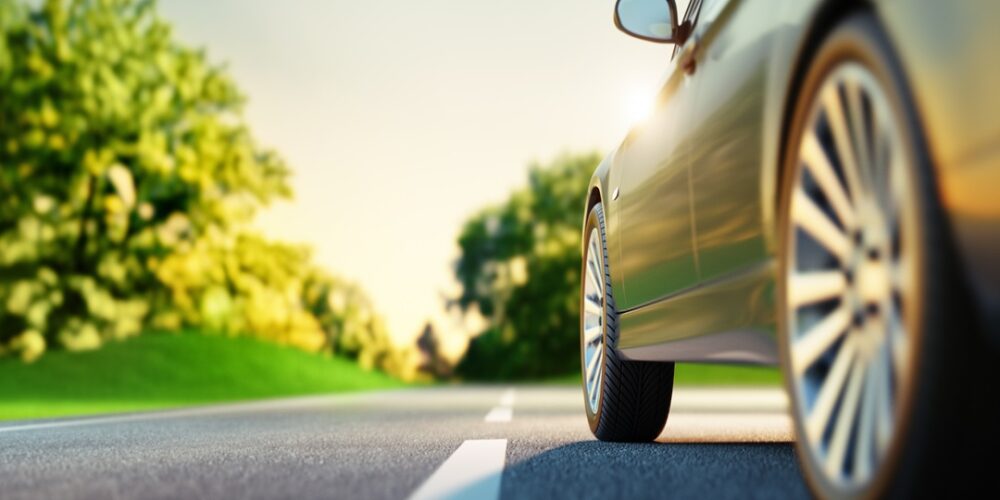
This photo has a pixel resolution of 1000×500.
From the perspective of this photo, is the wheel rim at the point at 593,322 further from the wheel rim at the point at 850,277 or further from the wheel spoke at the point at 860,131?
the wheel spoke at the point at 860,131

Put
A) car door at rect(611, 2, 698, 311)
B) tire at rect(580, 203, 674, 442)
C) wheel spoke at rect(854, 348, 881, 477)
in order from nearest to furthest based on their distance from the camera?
wheel spoke at rect(854, 348, 881, 477) < car door at rect(611, 2, 698, 311) < tire at rect(580, 203, 674, 442)

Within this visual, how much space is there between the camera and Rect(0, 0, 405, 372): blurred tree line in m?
26.7

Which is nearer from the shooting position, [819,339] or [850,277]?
[850,277]

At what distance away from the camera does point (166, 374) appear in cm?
2681

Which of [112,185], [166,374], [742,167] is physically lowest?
[742,167]

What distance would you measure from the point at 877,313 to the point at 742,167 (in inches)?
35.1

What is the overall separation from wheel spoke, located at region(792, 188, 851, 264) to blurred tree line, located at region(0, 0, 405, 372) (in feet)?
85.4

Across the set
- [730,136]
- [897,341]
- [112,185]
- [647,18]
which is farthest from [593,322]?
[112,185]

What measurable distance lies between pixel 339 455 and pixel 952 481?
2.76 meters

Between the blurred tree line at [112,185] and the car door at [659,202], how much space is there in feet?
79.9

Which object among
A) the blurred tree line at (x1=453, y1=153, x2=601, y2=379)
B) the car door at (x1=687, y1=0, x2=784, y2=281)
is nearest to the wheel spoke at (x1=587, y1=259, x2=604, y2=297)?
the car door at (x1=687, y1=0, x2=784, y2=281)

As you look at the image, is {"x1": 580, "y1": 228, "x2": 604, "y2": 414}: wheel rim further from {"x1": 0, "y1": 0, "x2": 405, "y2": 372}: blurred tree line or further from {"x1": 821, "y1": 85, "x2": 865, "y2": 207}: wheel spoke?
{"x1": 0, "y1": 0, "x2": 405, "y2": 372}: blurred tree line

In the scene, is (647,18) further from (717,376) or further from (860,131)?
(717,376)

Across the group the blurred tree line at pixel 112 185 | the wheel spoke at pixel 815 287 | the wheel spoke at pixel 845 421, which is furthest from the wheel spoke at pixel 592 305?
the blurred tree line at pixel 112 185
